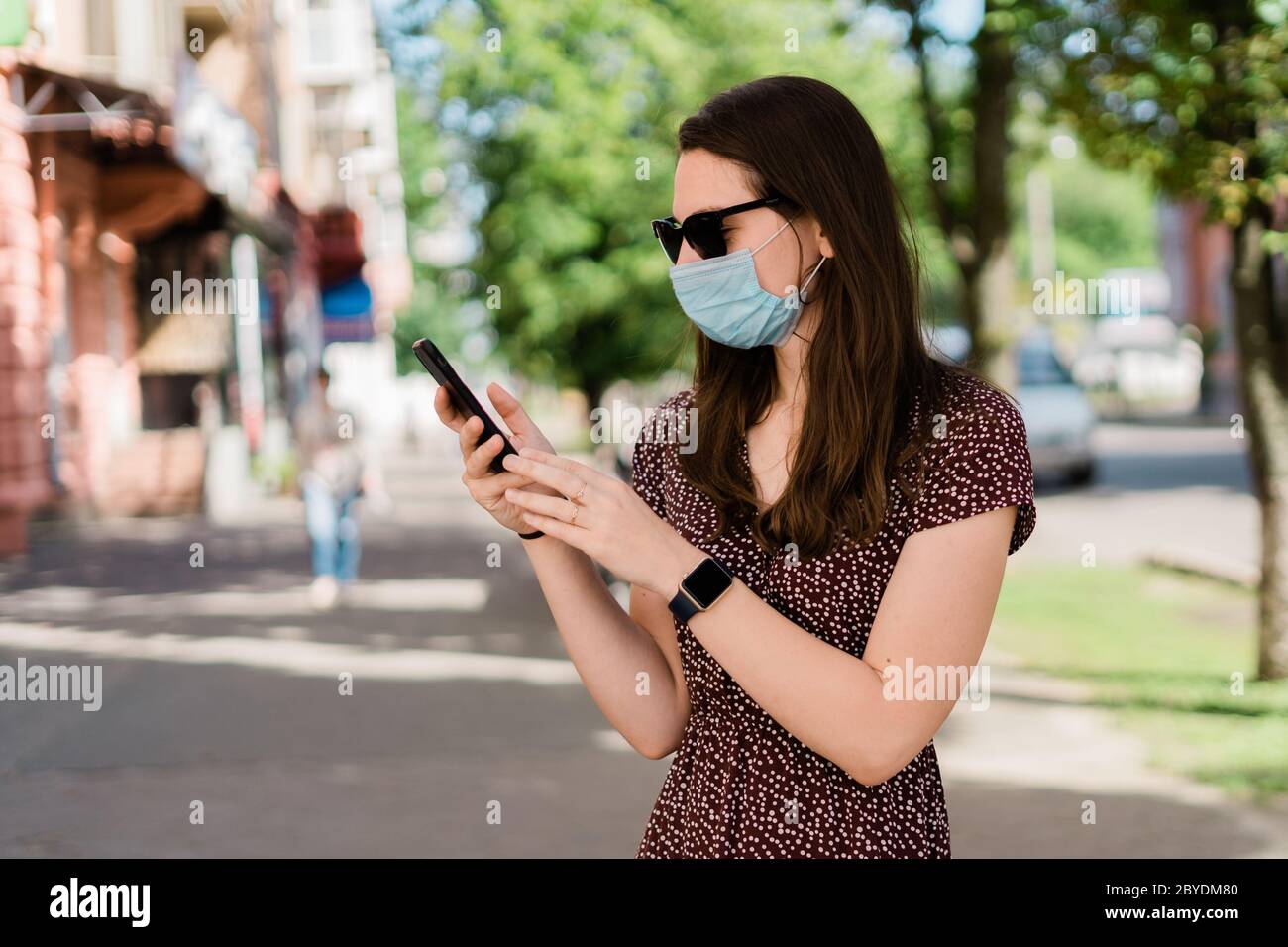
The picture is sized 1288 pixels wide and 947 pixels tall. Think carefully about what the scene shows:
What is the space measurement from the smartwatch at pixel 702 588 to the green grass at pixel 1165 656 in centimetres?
470

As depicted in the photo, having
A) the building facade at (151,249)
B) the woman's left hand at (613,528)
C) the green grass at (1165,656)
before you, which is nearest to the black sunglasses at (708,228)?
the woman's left hand at (613,528)

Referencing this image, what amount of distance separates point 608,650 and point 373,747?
194 inches

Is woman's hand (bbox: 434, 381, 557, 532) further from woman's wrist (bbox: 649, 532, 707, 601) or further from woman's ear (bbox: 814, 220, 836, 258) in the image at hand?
woman's ear (bbox: 814, 220, 836, 258)

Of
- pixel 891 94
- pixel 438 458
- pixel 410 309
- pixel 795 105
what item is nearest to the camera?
pixel 795 105

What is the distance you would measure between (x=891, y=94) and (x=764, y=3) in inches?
137

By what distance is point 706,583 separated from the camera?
1.72 m

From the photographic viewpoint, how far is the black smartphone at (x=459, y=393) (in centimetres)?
192

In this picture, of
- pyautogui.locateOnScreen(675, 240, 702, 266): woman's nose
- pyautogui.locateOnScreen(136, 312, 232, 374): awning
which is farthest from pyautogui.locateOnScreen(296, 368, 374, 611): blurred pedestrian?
pyautogui.locateOnScreen(675, 240, 702, 266): woman's nose

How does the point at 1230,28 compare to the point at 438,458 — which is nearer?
the point at 1230,28

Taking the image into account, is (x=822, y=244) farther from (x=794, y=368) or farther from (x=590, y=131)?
(x=590, y=131)
